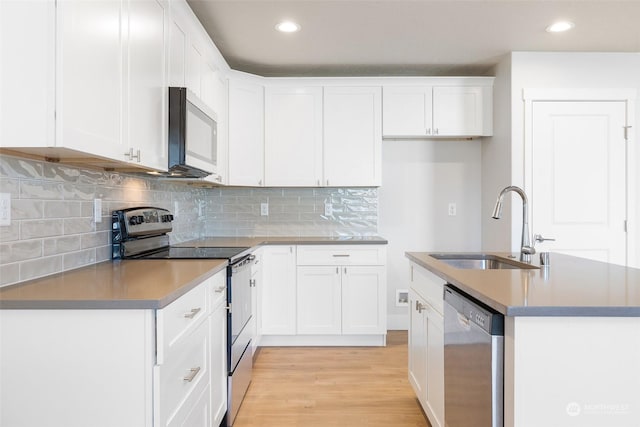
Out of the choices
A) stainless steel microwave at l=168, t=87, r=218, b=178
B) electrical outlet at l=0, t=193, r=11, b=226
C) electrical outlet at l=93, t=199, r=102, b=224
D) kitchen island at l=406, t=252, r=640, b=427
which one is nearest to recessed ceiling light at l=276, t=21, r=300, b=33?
stainless steel microwave at l=168, t=87, r=218, b=178

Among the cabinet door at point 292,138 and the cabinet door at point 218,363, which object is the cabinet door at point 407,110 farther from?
the cabinet door at point 218,363

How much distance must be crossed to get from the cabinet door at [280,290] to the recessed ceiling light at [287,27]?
163 cm

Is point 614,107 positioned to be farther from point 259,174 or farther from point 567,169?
point 259,174

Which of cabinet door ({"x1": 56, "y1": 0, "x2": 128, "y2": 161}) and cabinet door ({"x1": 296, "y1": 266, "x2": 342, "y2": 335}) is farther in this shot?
cabinet door ({"x1": 296, "y1": 266, "x2": 342, "y2": 335})

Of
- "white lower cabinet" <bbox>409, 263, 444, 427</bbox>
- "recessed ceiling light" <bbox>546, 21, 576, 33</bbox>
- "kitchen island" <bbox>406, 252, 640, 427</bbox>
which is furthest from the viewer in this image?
"recessed ceiling light" <bbox>546, 21, 576, 33</bbox>

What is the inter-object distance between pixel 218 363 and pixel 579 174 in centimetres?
305

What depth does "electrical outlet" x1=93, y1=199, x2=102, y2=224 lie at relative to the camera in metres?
1.90

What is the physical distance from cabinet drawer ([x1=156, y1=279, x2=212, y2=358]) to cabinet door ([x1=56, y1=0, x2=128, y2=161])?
0.59 m

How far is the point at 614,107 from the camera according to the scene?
3176mm

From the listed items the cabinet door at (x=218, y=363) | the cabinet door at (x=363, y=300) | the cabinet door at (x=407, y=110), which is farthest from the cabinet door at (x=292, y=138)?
the cabinet door at (x=218, y=363)

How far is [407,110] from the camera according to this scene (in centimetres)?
346

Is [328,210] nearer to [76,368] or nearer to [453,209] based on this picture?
[453,209]

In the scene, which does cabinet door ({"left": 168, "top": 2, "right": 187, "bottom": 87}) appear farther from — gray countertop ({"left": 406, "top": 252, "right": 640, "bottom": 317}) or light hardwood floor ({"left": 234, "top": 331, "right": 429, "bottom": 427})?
light hardwood floor ({"left": 234, "top": 331, "right": 429, "bottom": 427})

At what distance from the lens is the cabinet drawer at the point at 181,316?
1.21m
